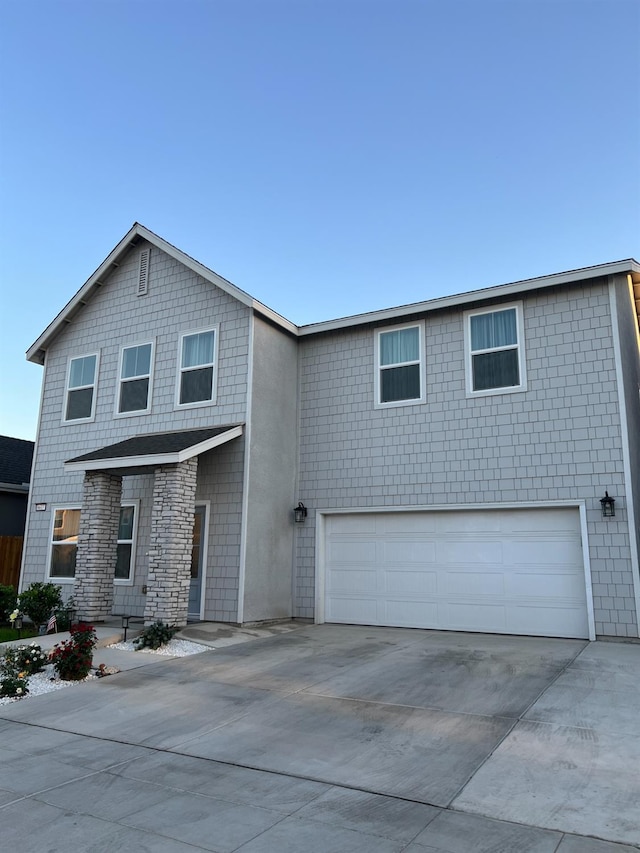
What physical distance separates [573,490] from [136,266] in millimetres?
10086

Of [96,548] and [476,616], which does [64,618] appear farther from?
[476,616]

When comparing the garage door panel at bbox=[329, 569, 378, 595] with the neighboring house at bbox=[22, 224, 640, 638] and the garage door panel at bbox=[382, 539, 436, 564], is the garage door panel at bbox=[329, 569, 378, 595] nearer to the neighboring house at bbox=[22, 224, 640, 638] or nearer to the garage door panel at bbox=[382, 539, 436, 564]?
the neighboring house at bbox=[22, 224, 640, 638]

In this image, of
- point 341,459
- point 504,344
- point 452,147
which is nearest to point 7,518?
point 341,459

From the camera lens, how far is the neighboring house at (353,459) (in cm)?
1030

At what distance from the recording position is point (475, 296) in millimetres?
11375

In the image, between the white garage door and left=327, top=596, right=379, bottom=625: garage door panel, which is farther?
left=327, top=596, right=379, bottom=625: garage door panel

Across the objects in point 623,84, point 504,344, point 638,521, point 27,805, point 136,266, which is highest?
point 623,84

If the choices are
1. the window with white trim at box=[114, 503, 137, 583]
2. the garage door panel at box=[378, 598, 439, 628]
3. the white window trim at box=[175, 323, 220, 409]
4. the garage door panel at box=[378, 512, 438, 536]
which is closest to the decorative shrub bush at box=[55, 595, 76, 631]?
the window with white trim at box=[114, 503, 137, 583]

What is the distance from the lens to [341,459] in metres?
12.5

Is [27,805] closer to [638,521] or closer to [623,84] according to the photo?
[638,521]

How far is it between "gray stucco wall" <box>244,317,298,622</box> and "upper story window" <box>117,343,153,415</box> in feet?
8.65

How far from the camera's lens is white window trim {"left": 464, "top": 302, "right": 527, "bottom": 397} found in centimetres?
1097

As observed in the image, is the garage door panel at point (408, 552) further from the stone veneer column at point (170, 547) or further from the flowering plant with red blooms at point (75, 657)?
the flowering plant with red blooms at point (75, 657)

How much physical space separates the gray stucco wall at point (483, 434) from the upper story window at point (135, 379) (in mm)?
3260
